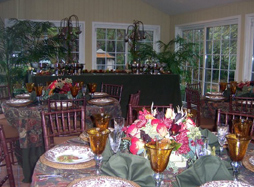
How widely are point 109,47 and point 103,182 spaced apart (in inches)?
252

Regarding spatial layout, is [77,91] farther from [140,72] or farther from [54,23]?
[54,23]

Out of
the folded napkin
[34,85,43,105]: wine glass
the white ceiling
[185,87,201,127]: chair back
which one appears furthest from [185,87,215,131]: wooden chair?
the white ceiling

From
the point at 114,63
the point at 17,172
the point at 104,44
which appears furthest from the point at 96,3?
the point at 17,172

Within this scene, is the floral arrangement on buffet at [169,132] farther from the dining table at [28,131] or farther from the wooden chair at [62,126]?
the dining table at [28,131]

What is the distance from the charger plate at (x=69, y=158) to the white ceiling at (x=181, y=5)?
4655 mm

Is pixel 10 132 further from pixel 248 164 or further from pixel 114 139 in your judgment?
pixel 248 164

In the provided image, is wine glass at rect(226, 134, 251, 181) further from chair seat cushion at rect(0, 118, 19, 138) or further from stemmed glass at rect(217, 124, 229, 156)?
chair seat cushion at rect(0, 118, 19, 138)

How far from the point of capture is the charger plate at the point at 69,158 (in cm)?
161

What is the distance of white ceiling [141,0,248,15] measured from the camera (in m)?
5.93

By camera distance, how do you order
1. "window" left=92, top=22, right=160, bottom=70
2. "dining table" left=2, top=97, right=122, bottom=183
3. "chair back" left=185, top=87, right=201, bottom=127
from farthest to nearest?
1. "window" left=92, top=22, right=160, bottom=70
2. "chair back" left=185, top=87, right=201, bottom=127
3. "dining table" left=2, top=97, right=122, bottom=183

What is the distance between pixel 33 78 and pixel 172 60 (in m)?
3.06

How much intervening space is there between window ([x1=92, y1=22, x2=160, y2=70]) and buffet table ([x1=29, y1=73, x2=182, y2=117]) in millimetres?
2038

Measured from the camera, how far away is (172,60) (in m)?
6.78

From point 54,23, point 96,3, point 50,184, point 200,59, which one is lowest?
point 50,184
